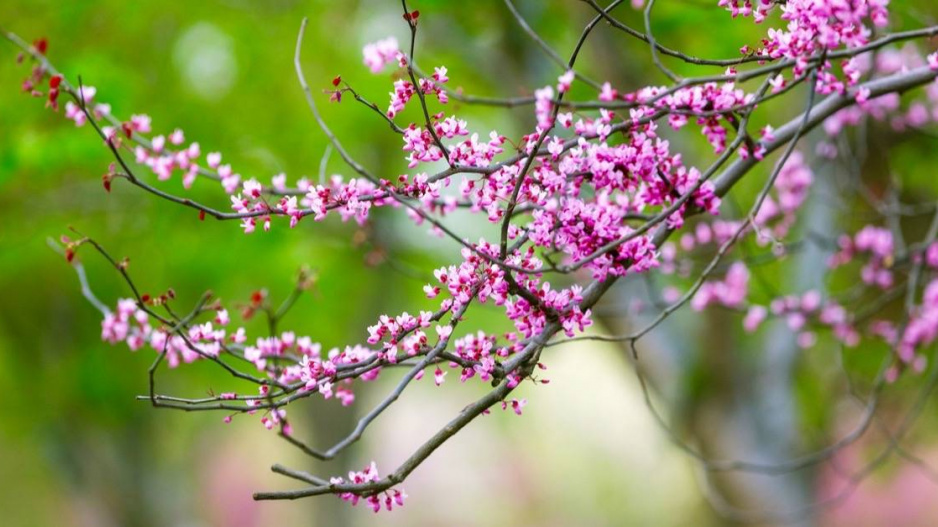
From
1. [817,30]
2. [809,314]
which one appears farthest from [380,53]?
[809,314]

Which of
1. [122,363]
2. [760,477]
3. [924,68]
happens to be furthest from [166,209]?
[924,68]

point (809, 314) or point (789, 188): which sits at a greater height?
point (789, 188)

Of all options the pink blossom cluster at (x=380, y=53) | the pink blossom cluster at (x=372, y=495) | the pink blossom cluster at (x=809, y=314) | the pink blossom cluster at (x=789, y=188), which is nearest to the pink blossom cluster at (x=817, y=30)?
the pink blossom cluster at (x=380, y=53)

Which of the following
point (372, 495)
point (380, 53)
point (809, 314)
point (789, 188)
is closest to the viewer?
point (372, 495)

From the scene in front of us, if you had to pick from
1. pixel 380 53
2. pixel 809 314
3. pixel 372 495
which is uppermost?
pixel 809 314

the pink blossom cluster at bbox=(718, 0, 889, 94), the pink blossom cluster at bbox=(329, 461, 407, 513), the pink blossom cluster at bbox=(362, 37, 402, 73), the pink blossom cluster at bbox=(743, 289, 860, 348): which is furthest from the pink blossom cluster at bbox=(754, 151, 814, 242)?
the pink blossom cluster at bbox=(329, 461, 407, 513)

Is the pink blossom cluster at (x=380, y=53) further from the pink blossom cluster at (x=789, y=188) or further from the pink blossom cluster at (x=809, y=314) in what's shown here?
the pink blossom cluster at (x=809, y=314)

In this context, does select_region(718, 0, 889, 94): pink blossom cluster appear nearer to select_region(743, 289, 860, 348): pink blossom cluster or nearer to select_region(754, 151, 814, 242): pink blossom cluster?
select_region(754, 151, 814, 242): pink blossom cluster

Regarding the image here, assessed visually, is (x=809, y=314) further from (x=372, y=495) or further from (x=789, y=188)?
(x=372, y=495)

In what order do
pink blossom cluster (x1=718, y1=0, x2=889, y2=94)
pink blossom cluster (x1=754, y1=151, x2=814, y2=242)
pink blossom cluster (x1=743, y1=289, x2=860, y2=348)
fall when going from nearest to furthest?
Answer: pink blossom cluster (x1=718, y1=0, x2=889, y2=94) < pink blossom cluster (x1=754, y1=151, x2=814, y2=242) < pink blossom cluster (x1=743, y1=289, x2=860, y2=348)

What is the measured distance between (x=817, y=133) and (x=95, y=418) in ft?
32.8

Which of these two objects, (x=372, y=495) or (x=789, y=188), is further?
(x=789, y=188)

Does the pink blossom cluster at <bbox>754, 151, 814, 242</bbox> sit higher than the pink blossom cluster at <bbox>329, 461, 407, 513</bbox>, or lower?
higher

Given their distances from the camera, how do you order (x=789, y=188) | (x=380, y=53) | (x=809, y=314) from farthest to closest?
(x=809, y=314)
(x=789, y=188)
(x=380, y=53)
